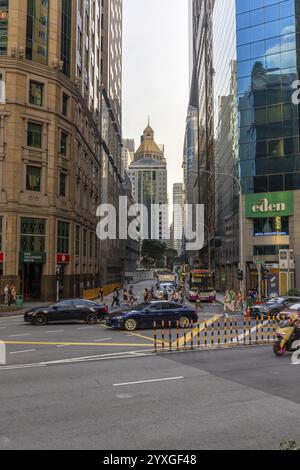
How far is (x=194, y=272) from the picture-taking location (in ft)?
164

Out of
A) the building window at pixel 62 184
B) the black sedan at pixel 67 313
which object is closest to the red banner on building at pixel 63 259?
the building window at pixel 62 184

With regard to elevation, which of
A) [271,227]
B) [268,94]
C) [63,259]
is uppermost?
[268,94]

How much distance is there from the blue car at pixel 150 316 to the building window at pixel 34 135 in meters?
24.5

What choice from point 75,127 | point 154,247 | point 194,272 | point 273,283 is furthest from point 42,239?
point 154,247

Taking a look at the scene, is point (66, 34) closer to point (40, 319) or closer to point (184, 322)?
point (40, 319)

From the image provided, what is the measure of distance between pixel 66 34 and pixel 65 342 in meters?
37.9

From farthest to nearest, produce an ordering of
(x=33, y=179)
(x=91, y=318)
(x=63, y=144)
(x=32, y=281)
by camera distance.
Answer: (x=63, y=144) < (x=32, y=281) < (x=33, y=179) < (x=91, y=318)

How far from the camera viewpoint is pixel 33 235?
137 feet

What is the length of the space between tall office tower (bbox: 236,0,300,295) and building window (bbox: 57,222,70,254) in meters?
18.6

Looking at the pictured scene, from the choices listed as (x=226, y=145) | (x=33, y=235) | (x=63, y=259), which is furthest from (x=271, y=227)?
(x=33, y=235)

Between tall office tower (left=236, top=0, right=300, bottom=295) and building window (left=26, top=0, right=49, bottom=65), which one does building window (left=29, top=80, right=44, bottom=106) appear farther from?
tall office tower (left=236, top=0, right=300, bottom=295)

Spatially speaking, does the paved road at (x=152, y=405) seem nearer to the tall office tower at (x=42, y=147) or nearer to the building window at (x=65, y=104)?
the tall office tower at (x=42, y=147)

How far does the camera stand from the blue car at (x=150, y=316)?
22.5 meters
